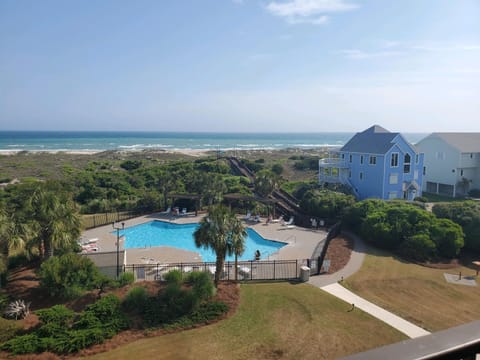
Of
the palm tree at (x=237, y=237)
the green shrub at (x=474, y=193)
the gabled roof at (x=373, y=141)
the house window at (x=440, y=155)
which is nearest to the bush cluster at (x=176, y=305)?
the palm tree at (x=237, y=237)

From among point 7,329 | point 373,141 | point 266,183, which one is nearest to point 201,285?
point 7,329

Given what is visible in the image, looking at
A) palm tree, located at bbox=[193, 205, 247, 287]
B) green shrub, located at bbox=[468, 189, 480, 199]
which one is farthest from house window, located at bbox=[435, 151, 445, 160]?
palm tree, located at bbox=[193, 205, 247, 287]

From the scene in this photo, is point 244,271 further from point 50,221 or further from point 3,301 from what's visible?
point 3,301

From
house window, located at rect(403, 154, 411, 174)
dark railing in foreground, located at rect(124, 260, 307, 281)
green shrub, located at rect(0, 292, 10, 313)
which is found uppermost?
house window, located at rect(403, 154, 411, 174)

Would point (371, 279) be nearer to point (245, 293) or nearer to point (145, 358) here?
point (245, 293)

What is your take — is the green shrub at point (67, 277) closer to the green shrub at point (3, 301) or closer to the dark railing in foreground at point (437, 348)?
the green shrub at point (3, 301)

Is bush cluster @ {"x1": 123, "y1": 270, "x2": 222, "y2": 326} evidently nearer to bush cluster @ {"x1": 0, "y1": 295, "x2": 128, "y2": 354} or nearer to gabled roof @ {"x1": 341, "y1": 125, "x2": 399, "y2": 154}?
bush cluster @ {"x1": 0, "y1": 295, "x2": 128, "y2": 354}
